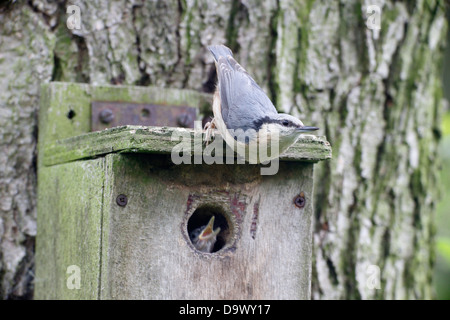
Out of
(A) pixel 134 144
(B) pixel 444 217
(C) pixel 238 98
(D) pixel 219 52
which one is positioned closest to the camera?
(A) pixel 134 144

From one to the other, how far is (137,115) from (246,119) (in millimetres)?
735

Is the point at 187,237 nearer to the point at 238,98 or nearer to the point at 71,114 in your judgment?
the point at 238,98

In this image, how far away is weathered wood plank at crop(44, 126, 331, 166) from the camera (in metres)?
2.04

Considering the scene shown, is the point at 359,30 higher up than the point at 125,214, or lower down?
higher up

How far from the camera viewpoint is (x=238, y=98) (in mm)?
2393

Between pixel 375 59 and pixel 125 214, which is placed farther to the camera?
pixel 375 59

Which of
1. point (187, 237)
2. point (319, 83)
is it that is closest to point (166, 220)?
point (187, 237)

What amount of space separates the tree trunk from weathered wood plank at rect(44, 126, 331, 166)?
1.35 ft

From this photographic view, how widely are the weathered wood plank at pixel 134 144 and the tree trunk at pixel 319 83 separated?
0.41 m

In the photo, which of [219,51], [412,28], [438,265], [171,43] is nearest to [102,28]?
[171,43]

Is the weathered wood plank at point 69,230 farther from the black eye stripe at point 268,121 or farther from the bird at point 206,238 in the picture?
the black eye stripe at point 268,121

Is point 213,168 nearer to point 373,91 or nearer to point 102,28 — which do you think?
point 102,28

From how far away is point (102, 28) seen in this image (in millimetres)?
2949

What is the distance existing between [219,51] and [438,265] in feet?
12.0
